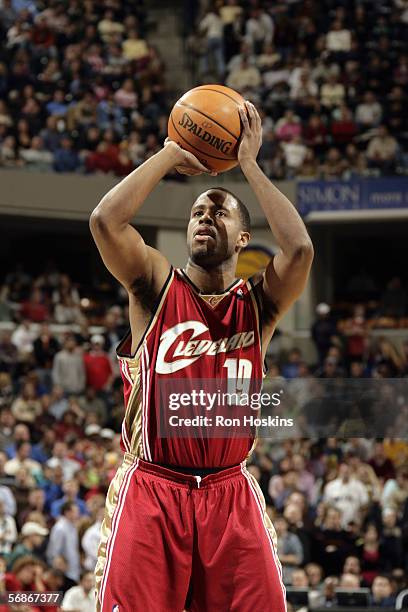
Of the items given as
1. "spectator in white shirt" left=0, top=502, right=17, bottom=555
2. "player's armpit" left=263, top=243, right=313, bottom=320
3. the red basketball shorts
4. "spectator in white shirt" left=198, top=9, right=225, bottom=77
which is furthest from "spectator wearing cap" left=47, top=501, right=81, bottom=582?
"spectator in white shirt" left=198, top=9, right=225, bottom=77

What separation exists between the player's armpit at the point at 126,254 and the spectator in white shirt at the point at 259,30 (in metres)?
14.8

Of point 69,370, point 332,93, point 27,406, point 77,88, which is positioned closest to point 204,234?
point 27,406

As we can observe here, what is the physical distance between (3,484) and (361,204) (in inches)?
297

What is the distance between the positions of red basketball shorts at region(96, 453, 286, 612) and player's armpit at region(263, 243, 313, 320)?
686 millimetres

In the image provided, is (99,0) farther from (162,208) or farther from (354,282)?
(354,282)

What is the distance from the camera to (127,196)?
4020 mm

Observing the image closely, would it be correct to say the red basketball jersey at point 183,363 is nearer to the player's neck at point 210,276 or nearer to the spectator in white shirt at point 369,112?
the player's neck at point 210,276

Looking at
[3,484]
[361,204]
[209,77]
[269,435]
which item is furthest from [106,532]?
[209,77]

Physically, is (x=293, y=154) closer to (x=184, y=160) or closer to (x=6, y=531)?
(x=6, y=531)

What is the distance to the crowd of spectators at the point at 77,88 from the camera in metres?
A: 16.5

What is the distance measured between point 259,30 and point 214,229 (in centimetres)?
1487

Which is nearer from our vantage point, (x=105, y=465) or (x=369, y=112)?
(x=105, y=465)

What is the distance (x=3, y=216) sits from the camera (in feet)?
55.2

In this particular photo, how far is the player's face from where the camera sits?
4242 mm
